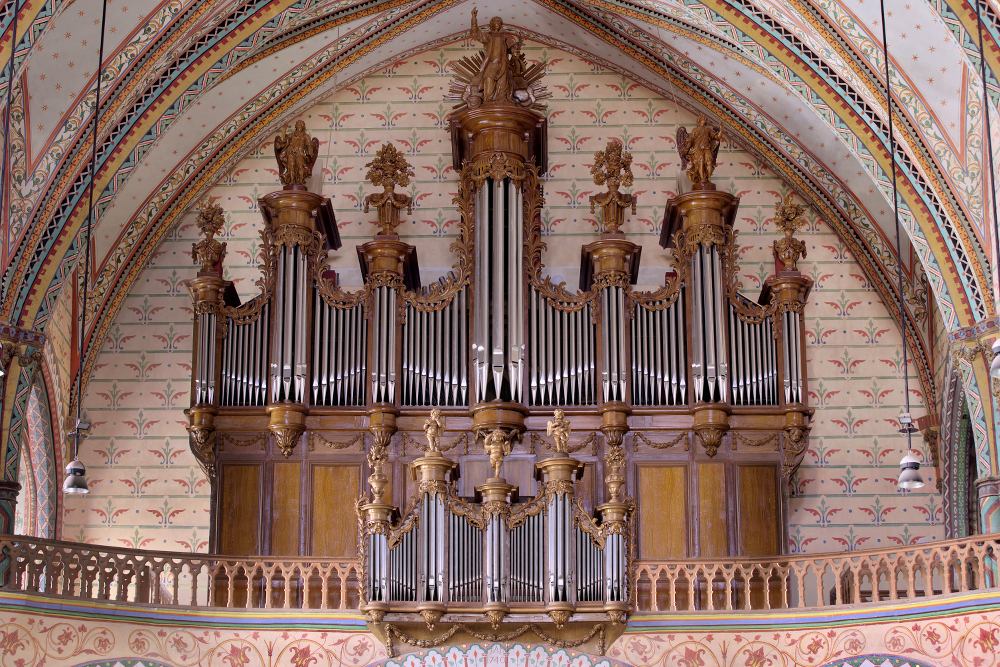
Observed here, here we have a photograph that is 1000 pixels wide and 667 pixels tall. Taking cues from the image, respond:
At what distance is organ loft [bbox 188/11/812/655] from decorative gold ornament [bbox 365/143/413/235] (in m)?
0.05

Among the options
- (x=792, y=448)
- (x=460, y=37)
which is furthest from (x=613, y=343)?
(x=460, y=37)

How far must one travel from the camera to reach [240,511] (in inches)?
671

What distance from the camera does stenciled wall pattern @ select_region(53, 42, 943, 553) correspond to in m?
18.6

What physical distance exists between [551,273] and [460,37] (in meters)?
3.60

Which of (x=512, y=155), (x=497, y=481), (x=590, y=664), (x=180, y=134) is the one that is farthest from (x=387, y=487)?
(x=180, y=134)

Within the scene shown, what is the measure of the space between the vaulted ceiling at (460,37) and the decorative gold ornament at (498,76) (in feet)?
4.03

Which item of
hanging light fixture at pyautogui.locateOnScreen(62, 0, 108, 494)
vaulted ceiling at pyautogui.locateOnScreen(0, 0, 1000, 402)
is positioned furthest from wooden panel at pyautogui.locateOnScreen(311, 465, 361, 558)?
vaulted ceiling at pyautogui.locateOnScreen(0, 0, 1000, 402)

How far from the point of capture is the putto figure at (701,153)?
59.3 feet

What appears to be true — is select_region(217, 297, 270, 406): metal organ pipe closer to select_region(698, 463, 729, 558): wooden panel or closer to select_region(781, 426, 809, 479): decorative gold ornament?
select_region(698, 463, 729, 558): wooden panel

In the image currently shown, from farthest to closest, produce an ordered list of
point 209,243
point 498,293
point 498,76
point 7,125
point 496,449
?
point 498,76
point 209,243
point 498,293
point 496,449
point 7,125

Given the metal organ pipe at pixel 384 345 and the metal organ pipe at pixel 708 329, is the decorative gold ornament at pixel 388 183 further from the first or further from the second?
the metal organ pipe at pixel 708 329

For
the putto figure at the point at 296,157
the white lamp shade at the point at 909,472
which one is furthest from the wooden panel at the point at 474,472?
the white lamp shade at the point at 909,472

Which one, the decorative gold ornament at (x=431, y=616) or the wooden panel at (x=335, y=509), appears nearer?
the decorative gold ornament at (x=431, y=616)

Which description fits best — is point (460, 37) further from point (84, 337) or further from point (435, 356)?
point (84, 337)
